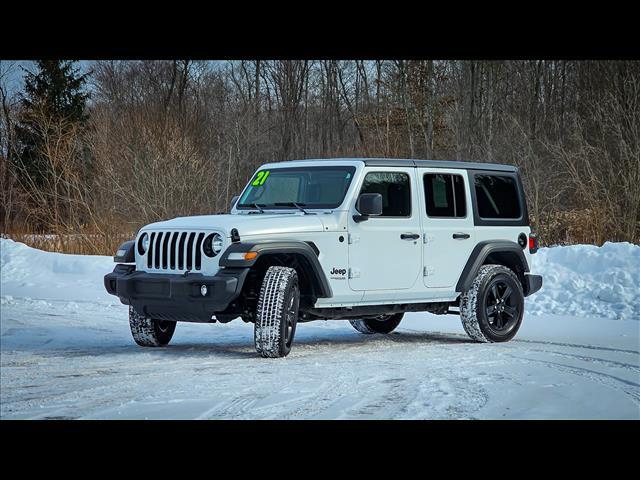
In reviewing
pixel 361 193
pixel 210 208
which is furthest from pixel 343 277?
pixel 210 208

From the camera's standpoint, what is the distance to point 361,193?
9.88 m

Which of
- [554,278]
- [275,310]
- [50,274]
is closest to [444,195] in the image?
[275,310]

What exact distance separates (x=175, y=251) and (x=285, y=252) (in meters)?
1.03

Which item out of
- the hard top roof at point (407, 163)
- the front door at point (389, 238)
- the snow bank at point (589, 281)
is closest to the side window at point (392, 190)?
the front door at point (389, 238)

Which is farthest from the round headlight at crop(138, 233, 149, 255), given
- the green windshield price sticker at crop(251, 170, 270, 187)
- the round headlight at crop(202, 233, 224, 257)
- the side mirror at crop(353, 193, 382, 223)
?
the side mirror at crop(353, 193, 382, 223)

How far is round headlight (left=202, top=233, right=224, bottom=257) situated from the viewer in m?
8.80

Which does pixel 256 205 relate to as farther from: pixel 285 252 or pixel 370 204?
pixel 370 204

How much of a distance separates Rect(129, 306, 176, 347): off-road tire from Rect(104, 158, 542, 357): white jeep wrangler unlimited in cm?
1

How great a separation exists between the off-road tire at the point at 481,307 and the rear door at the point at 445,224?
0.81 ft

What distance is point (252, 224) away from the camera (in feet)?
29.5

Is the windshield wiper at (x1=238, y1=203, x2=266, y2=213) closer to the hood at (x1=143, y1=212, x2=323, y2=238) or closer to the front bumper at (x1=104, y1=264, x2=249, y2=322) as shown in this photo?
the hood at (x1=143, y1=212, x2=323, y2=238)

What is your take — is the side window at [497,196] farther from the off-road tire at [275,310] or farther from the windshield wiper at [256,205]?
the off-road tire at [275,310]

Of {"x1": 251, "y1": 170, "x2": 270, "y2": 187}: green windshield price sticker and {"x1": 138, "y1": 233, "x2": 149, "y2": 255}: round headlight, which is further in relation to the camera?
{"x1": 251, "y1": 170, "x2": 270, "y2": 187}: green windshield price sticker
